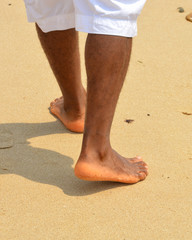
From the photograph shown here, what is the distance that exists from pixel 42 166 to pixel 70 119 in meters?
0.41

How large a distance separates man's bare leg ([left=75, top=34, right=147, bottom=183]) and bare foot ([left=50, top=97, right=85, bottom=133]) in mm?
519

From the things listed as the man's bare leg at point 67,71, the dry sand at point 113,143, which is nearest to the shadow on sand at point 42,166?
the dry sand at point 113,143

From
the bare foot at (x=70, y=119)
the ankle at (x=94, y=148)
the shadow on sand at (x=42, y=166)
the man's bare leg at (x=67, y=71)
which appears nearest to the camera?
the ankle at (x=94, y=148)

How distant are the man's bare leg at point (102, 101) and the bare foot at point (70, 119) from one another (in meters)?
0.52

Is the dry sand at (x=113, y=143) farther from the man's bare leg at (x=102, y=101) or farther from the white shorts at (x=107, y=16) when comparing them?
the white shorts at (x=107, y=16)

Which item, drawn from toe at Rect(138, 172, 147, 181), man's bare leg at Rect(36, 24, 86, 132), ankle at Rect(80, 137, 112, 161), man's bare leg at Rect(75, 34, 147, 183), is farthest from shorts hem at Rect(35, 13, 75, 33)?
toe at Rect(138, 172, 147, 181)

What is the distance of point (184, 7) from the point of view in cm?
430

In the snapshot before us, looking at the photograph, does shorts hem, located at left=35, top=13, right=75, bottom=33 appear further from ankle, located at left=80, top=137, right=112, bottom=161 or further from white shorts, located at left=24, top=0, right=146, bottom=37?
ankle, located at left=80, top=137, right=112, bottom=161

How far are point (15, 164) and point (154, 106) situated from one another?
973 millimetres

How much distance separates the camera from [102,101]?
176cm

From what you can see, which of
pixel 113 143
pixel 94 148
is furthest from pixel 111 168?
pixel 113 143

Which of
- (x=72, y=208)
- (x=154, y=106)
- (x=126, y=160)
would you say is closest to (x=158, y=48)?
(x=154, y=106)

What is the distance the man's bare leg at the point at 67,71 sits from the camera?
85.9 inches

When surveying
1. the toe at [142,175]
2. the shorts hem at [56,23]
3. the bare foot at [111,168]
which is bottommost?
the toe at [142,175]
